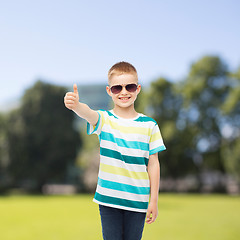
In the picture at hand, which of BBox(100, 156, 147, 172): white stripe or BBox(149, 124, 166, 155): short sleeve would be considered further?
BBox(149, 124, 166, 155): short sleeve

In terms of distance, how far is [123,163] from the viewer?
3.11m

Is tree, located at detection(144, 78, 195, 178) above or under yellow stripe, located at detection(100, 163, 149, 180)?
under

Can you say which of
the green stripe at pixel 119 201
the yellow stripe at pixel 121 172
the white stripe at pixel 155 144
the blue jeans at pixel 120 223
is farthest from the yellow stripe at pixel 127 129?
the blue jeans at pixel 120 223

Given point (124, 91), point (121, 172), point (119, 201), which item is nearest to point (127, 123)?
point (124, 91)

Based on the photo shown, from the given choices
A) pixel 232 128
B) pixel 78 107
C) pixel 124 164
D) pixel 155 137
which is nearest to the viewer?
pixel 78 107

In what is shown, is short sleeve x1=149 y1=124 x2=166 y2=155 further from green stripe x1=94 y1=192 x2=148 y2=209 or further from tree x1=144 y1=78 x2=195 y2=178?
tree x1=144 y1=78 x2=195 y2=178

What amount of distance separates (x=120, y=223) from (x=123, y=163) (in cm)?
57

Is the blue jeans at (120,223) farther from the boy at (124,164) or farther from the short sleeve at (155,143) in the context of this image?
the short sleeve at (155,143)

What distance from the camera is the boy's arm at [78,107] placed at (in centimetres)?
295

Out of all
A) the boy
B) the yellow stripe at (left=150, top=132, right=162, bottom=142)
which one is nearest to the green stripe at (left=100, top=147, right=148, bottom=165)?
the boy

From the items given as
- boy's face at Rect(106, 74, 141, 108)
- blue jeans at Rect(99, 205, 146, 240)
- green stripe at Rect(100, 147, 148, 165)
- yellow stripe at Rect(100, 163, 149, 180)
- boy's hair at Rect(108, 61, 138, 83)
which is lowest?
blue jeans at Rect(99, 205, 146, 240)

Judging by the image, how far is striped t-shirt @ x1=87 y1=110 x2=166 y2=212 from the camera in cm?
310

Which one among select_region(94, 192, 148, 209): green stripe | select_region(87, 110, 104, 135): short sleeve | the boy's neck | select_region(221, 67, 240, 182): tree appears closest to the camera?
select_region(94, 192, 148, 209): green stripe

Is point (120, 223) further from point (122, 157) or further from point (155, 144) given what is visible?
point (155, 144)
